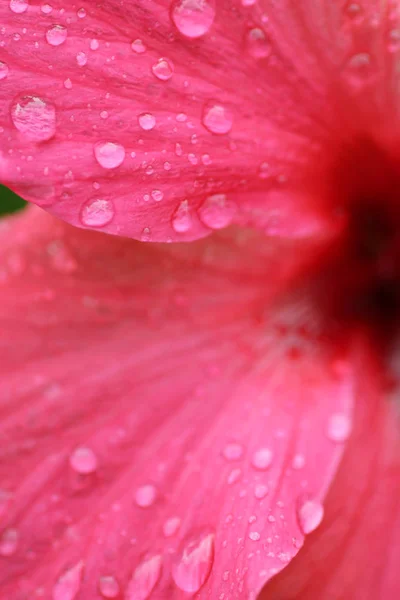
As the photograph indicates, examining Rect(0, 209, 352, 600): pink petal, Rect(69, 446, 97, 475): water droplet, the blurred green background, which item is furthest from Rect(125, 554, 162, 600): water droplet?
the blurred green background

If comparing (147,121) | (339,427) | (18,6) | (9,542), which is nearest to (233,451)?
(339,427)

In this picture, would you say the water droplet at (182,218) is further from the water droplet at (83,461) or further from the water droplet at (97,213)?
the water droplet at (83,461)

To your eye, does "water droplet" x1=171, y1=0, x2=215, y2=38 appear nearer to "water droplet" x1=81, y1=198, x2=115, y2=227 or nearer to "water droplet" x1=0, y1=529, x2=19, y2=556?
"water droplet" x1=81, y1=198, x2=115, y2=227

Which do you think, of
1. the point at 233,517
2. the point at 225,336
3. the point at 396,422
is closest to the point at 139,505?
the point at 233,517

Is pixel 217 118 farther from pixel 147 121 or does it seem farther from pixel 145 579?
pixel 145 579

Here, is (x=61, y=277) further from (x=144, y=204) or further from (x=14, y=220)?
(x=144, y=204)

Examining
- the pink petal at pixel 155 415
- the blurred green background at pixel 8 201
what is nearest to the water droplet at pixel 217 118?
the pink petal at pixel 155 415

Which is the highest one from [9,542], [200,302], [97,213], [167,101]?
[167,101]
